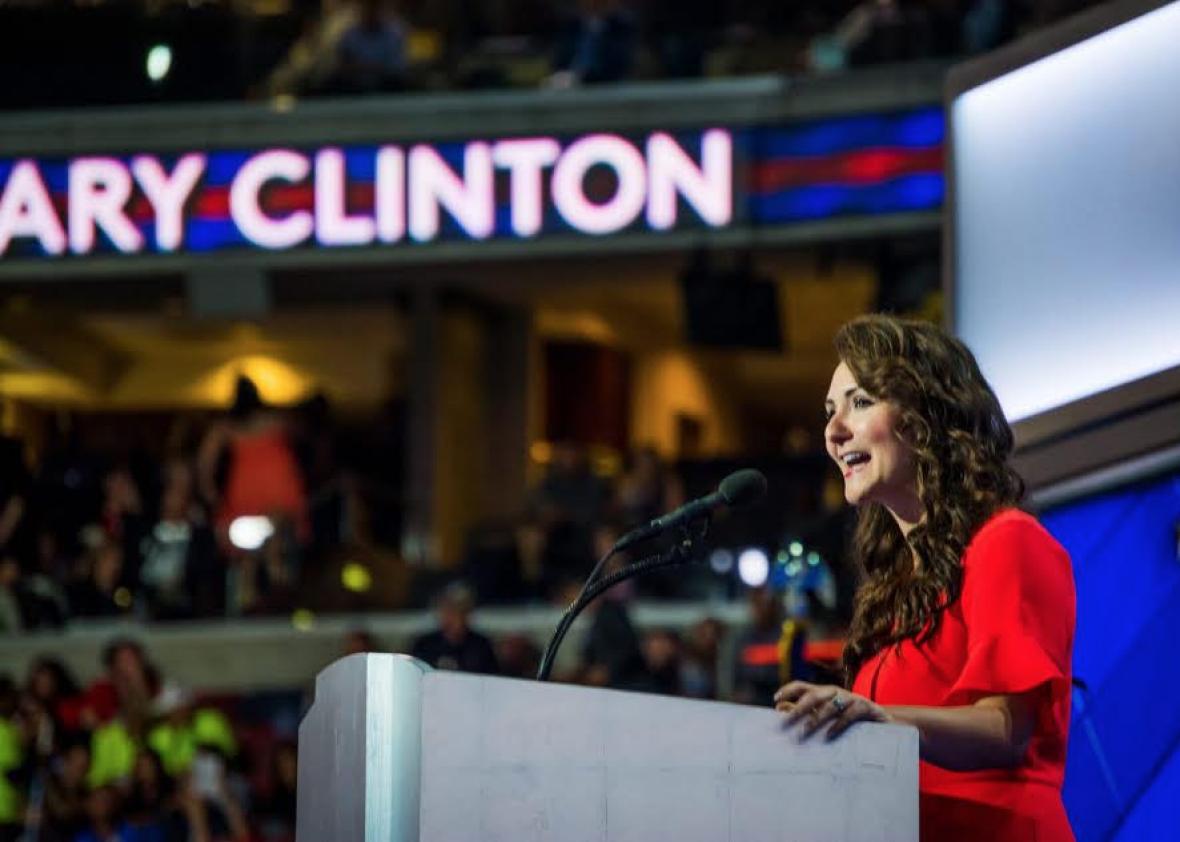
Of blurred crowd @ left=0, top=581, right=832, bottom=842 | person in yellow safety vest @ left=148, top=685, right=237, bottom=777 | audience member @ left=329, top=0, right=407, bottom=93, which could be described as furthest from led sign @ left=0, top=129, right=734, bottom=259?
person in yellow safety vest @ left=148, top=685, right=237, bottom=777

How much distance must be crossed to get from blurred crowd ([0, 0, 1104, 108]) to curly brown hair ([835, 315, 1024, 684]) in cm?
1198

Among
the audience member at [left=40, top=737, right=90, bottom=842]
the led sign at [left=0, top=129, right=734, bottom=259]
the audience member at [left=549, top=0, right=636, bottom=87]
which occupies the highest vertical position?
the audience member at [left=549, top=0, right=636, bottom=87]

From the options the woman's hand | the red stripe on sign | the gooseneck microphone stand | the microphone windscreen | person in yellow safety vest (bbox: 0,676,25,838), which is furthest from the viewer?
the red stripe on sign

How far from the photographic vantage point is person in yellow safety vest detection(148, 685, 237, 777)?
42.8ft

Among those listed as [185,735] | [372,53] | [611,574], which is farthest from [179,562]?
[611,574]

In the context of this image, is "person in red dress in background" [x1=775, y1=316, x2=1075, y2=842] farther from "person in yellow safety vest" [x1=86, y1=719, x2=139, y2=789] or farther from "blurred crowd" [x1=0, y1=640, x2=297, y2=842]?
"person in yellow safety vest" [x1=86, y1=719, x2=139, y2=789]

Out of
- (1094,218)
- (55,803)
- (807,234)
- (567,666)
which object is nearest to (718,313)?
(807,234)

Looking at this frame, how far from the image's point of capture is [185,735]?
519 inches

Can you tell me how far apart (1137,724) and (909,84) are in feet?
33.7

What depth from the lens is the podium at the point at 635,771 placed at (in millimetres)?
3133

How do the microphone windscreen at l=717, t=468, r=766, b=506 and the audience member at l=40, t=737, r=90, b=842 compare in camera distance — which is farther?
the audience member at l=40, t=737, r=90, b=842

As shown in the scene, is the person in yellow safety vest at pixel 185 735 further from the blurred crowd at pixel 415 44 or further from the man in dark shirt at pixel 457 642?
the blurred crowd at pixel 415 44

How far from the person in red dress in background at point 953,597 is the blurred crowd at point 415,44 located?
1198 cm

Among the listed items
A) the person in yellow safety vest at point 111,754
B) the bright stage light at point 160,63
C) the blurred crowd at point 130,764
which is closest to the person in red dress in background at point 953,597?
the blurred crowd at point 130,764
